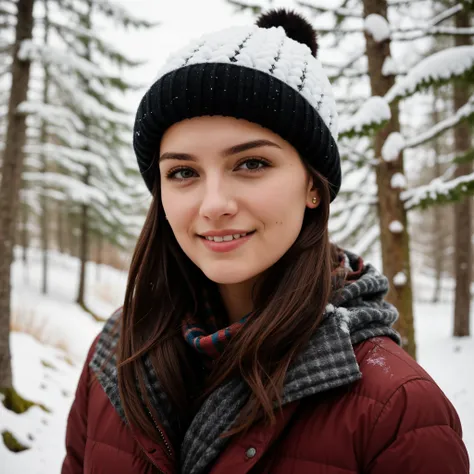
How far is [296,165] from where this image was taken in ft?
4.59

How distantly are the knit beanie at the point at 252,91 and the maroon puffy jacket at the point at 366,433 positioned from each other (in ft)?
2.65

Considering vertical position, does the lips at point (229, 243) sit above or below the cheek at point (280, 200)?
below

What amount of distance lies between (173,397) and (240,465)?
0.40 meters

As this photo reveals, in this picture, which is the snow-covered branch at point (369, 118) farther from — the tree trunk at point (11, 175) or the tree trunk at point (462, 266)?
the tree trunk at point (462, 266)

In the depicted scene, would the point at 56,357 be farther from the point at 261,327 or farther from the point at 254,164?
the point at 254,164

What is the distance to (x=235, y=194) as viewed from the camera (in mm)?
1292

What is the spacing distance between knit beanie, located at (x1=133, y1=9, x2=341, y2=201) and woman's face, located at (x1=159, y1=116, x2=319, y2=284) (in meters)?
0.05

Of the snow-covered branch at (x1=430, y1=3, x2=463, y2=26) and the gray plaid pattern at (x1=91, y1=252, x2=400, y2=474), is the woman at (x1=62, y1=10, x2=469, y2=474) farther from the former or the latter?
the snow-covered branch at (x1=430, y1=3, x2=463, y2=26)


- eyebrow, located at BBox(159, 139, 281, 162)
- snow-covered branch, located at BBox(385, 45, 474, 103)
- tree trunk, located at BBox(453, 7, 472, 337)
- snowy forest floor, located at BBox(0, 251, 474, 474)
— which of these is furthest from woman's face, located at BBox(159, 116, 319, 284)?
tree trunk, located at BBox(453, 7, 472, 337)

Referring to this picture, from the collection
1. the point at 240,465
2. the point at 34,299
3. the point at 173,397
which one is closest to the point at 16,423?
the point at 173,397

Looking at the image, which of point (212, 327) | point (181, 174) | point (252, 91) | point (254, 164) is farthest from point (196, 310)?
point (252, 91)

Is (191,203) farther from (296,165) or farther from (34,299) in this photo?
(34,299)

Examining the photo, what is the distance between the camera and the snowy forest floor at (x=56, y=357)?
162 inches

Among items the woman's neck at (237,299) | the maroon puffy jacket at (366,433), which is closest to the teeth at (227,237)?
the woman's neck at (237,299)
